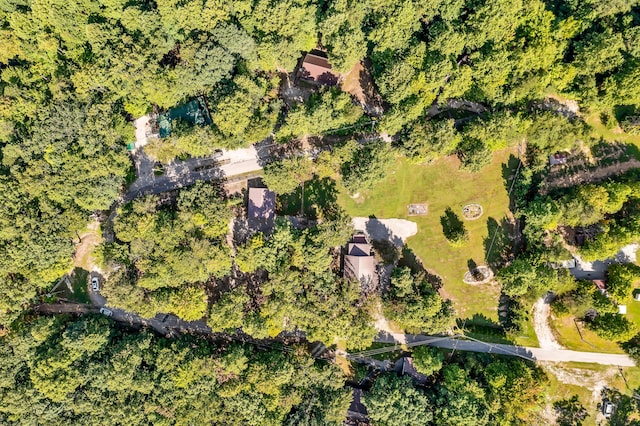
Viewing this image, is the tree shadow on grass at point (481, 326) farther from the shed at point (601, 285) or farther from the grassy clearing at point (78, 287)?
the grassy clearing at point (78, 287)

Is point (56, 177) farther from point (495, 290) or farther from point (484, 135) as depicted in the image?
point (495, 290)

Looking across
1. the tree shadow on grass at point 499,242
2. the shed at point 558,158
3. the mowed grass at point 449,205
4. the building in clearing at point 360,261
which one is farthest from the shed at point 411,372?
the shed at point 558,158

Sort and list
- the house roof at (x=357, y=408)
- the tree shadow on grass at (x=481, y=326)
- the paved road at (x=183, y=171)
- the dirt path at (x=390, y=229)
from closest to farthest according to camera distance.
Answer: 1. the tree shadow on grass at (x=481, y=326)
2. the house roof at (x=357, y=408)
3. the dirt path at (x=390, y=229)
4. the paved road at (x=183, y=171)

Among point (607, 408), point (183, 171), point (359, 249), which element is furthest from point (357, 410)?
point (183, 171)

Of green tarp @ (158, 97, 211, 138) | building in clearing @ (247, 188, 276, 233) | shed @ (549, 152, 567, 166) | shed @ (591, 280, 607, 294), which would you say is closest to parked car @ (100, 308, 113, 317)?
building in clearing @ (247, 188, 276, 233)

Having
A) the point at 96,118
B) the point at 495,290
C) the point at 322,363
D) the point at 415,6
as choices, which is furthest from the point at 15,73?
the point at 495,290

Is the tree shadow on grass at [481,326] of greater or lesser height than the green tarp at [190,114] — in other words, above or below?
below

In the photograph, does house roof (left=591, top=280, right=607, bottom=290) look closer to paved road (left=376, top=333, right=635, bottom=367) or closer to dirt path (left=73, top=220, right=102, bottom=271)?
paved road (left=376, top=333, right=635, bottom=367)

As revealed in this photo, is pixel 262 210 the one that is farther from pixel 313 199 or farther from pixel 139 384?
pixel 139 384
